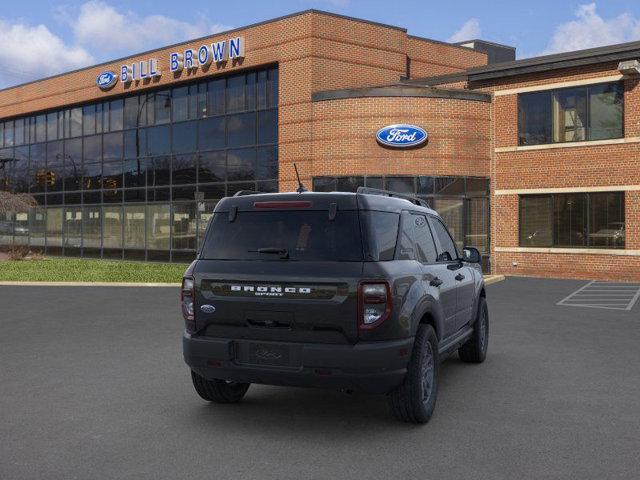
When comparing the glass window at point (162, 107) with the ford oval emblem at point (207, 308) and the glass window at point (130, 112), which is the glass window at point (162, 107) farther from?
the ford oval emblem at point (207, 308)

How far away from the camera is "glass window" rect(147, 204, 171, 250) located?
94.8ft

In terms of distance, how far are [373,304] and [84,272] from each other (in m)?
20.0

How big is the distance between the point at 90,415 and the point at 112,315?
22.9 feet

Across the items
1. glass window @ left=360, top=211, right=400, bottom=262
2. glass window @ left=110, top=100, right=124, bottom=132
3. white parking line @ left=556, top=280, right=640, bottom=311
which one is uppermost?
glass window @ left=110, top=100, right=124, bottom=132

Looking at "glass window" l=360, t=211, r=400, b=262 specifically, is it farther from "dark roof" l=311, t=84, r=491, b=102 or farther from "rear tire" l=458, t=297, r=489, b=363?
"dark roof" l=311, t=84, r=491, b=102

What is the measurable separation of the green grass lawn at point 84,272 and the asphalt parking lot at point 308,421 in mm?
10922

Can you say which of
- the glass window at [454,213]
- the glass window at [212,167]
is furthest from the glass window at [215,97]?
the glass window at [454,213]

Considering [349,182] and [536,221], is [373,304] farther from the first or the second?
[536,221]

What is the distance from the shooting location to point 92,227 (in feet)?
106

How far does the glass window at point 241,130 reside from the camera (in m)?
25.8

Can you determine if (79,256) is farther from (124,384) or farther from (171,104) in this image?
(124,384)

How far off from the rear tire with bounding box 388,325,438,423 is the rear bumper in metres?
0.22

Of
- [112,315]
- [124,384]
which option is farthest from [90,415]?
[112,315]

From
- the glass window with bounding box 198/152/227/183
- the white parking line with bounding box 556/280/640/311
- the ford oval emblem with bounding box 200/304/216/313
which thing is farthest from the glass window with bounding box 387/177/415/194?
the ford oval emblem with bounding box 200/304/216/313
